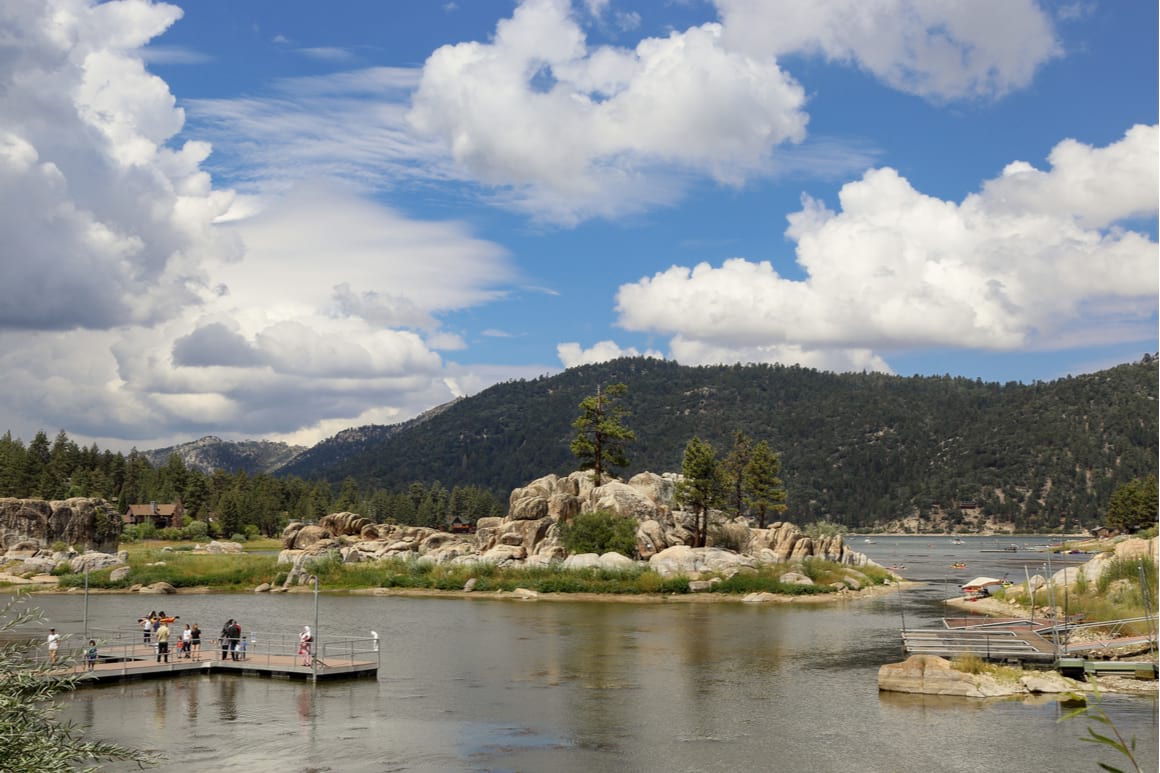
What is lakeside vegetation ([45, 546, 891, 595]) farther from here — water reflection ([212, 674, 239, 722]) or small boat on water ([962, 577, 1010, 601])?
water reflection ([212, 674, 239, 722])

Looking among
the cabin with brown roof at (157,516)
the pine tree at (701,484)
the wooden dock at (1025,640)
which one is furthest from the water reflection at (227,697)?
the cabin with brown roof at (157,516)

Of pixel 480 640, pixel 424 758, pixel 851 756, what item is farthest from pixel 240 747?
pixel 480 640

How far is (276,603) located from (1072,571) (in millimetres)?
65806

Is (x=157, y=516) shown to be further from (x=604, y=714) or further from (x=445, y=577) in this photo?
(x=604, y=714)

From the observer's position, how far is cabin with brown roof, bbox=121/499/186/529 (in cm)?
17900

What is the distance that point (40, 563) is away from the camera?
112188mm

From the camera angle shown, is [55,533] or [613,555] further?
[55,533]

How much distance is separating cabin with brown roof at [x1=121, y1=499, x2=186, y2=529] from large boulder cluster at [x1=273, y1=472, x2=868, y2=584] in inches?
2790

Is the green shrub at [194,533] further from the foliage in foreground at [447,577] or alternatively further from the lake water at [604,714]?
the lake water at [604,714]

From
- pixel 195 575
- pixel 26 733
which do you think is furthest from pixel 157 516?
pixel 26 733

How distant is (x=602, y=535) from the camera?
10119 centimetres

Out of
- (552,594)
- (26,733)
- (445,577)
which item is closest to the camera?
(26,733)

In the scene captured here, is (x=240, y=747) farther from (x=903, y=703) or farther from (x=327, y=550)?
(x=327, y=550)

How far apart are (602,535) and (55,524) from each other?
7949 cm
